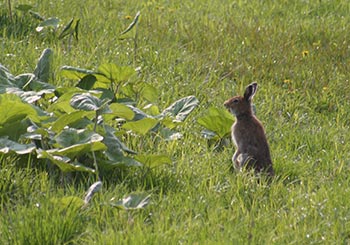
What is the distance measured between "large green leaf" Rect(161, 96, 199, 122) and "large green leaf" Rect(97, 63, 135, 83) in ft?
1.37

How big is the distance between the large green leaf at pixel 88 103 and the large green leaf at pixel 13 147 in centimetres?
38

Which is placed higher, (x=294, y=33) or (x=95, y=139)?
(x=95, y=139)

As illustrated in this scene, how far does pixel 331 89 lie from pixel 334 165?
2.07 meters

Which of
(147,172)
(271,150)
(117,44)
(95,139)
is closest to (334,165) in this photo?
(271,150)

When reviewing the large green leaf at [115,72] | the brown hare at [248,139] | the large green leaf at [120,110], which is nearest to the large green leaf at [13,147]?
the large green leaf at [120,110]

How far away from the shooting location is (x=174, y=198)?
5.16 metres

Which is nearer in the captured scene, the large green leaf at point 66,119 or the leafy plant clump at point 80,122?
the leafy plant clump at point 80,122

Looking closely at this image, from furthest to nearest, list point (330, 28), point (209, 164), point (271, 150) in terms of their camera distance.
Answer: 1. point (330, 28)
2. point (271, 150)
3. point (209, 164)

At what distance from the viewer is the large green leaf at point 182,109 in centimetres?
621

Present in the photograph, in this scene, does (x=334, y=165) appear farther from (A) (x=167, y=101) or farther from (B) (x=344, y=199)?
(A) (x=167, y=101)

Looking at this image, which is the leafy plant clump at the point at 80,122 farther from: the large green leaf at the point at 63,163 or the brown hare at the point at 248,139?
the brown hare at the point at 248,139

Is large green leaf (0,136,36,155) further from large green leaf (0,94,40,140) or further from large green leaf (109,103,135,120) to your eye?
large green leaf (109,103,135,120)

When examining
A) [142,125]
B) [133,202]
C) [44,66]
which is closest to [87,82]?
[44,66]

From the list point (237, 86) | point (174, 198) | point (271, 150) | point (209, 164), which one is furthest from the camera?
point (237, 86)
